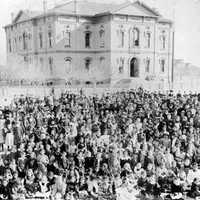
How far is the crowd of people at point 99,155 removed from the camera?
39.4 ft

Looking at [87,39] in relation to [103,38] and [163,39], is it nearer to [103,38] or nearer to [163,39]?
[103,38]

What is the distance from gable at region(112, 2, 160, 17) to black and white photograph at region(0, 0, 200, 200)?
0.11 meters

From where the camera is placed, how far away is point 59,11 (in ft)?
133

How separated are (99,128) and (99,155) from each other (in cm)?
301

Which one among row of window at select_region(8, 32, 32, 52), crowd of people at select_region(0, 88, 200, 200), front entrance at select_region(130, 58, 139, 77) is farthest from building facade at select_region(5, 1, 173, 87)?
crowd of people at select_region(0, 88, 200, 200)

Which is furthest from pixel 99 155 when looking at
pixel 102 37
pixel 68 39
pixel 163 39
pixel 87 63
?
pixel 163 39

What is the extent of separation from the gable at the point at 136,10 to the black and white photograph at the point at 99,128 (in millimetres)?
111

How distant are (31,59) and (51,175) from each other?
114ft

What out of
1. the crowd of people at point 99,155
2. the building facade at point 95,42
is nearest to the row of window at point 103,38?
the building facade at point 95,42

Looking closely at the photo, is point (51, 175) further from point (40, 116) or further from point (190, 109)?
point (190, 109)

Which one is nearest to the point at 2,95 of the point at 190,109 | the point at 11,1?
the point at 190,109

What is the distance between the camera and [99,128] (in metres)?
16.3

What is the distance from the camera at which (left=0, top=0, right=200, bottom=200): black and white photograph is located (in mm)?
12195

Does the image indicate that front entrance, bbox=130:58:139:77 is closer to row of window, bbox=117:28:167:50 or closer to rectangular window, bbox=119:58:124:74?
rectangular window, bbox=119:58:124:74
